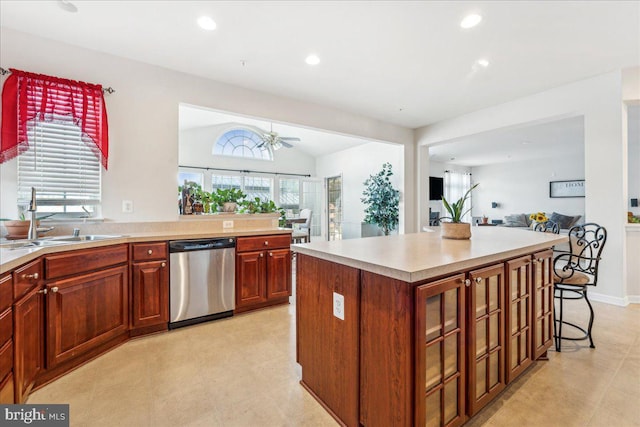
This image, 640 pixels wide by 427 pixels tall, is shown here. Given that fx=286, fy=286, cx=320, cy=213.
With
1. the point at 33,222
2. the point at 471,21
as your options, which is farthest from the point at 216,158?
the point at 471,21

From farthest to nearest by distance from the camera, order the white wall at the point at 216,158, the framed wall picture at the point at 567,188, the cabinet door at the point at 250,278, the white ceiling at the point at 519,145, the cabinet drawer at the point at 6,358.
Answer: the framed wall picture at the point at 567,188 → the white wall at the point at 216,158 → the white ceiling at the point at 519,145 → the cabinet door at the point at 250,278 → the cabinet drawer at the point at 6,358

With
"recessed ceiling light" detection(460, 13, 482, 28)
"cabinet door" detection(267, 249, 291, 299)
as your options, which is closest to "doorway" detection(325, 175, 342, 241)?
"cabinet door" detection(267, 249, 291, 299)

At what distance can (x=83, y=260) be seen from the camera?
2033 millimetres

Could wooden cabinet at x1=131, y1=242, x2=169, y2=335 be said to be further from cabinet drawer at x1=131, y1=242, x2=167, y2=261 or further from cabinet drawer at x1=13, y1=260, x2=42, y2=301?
cabinet drawer at x1=13, y1=260, x2=42, y2=301

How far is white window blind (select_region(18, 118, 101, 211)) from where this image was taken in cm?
246

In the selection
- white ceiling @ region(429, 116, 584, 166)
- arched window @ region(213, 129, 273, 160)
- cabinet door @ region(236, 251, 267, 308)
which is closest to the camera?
cabinet door @ region(236, 251, 267, 308)

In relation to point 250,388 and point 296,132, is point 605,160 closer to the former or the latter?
point 250,388

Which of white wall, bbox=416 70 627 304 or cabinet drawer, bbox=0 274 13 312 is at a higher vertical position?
white wall, bbox=416 70 627 304

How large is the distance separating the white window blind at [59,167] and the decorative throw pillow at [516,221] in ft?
32.1

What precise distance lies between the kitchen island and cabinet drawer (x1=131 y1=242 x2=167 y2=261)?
4.89 ft

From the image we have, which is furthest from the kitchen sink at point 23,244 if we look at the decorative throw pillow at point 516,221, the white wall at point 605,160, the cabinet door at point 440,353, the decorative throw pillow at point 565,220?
the decorative throw pillow at point 565,220

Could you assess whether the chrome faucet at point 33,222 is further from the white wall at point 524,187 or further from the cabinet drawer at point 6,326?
the white wall at point 524,187

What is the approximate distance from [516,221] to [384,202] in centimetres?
539

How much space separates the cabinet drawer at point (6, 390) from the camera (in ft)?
4.22
